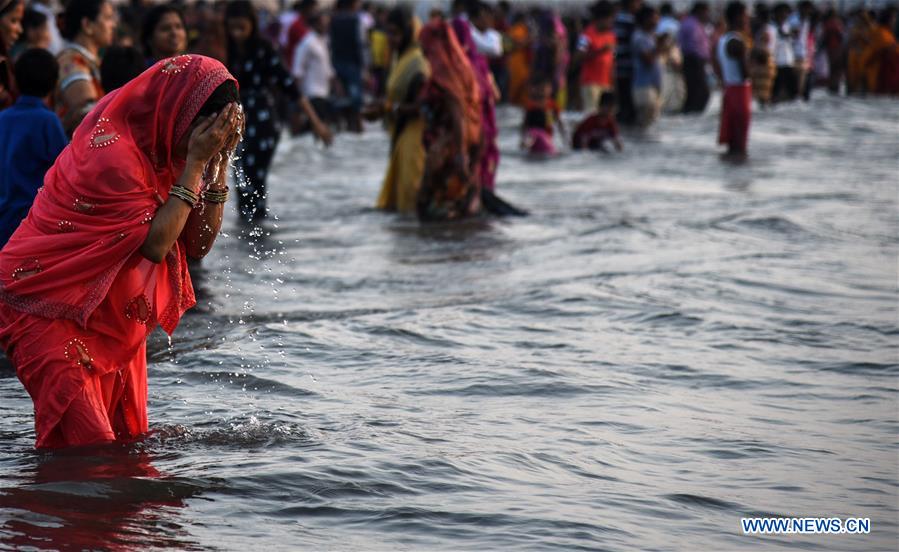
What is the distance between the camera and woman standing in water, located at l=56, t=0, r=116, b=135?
6852mm

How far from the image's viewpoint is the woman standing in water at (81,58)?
685 centimetres

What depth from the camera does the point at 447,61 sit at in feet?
36.1

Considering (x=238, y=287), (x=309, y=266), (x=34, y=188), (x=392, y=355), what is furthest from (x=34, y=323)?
(x=309, y=266)

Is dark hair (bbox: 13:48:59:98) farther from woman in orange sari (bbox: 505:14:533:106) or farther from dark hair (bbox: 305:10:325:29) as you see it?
woman in orange sari (bbox: 505:14:533:106)

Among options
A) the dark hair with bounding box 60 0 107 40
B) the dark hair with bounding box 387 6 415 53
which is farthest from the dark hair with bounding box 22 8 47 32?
the dark hair with bounding box 387 6 415 53

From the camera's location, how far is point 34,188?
5.96 m

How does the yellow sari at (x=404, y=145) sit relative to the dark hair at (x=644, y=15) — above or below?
below

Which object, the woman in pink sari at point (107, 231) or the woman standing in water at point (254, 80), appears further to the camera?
the woman standing in water at point (254, 80)

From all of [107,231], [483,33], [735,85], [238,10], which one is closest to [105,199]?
[107,231]

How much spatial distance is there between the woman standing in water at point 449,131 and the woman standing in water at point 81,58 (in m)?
3.90

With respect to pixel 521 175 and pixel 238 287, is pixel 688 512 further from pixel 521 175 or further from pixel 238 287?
pixel 521 175

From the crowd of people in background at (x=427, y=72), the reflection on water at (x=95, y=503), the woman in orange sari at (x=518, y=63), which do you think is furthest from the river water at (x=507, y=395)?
the woman in orange sari at (x=518, y=63)

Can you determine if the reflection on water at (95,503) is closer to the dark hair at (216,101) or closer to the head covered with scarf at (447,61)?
the dark hair at (216,101)

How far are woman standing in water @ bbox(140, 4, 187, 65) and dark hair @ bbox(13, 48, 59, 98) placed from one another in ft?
6.08
